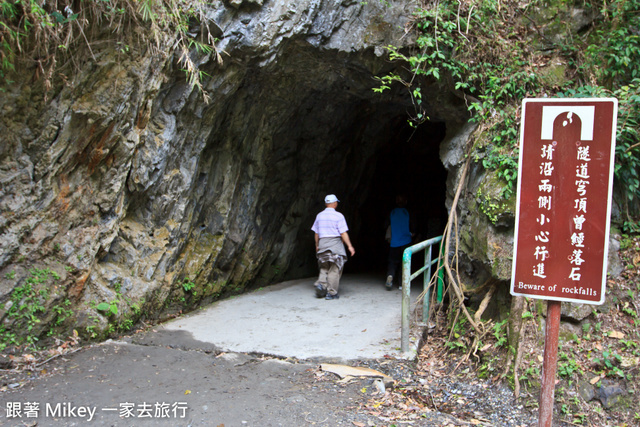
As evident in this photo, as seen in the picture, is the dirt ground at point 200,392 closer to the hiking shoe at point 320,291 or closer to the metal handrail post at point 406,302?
the metal handrail post at point 406,302

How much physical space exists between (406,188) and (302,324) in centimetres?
861

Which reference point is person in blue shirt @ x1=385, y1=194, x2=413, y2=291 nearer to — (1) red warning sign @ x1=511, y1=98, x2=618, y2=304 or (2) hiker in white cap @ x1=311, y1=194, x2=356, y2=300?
(2) hiker in white cap @ x1=311, y1=194, x2=356, y2=300

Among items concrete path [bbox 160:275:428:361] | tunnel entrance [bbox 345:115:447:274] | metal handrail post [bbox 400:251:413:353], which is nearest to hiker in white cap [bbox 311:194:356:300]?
concrete path [bbox 160:275:428:361]

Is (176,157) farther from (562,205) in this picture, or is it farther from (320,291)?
(562,205)

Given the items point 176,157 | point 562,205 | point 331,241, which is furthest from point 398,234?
point 562,205

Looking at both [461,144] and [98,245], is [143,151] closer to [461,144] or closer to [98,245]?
[98,245]

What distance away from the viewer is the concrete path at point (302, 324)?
4359 millimetres

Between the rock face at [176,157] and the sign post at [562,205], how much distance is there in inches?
138

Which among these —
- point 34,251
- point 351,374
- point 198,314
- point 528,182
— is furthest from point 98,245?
point 528,182

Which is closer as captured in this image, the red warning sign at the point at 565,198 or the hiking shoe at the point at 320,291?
the red warning sign at the point at 565,198

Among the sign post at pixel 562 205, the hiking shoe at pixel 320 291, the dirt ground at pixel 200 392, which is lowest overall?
the dirt ground at pixel 200 392

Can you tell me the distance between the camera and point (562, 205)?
7.77 ft

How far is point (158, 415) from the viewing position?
9.93ft

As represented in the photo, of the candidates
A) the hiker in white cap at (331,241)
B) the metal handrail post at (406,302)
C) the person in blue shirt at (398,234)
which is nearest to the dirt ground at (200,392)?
the metal handrail post at (406,302)
